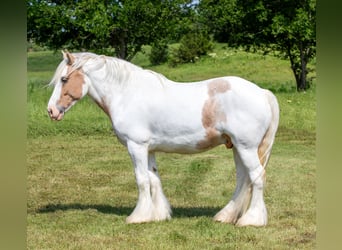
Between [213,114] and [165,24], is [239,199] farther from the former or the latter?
[165,24]

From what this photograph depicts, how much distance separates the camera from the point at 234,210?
3707 mm

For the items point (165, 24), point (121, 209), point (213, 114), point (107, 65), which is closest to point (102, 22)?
point (165, 24)

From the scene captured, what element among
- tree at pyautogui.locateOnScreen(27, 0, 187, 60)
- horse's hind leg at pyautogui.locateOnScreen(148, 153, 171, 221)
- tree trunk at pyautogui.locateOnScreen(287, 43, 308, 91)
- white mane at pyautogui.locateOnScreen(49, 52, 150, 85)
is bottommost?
horse's hind leg at pyautogui.locateOnScreen(148, 153, 171, 221)

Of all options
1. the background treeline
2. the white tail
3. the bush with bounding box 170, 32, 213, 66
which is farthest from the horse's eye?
the bush with bounding box 170, 32, 213, 66

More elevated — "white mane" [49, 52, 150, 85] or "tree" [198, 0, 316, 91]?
"tree" [198, 0, 316, 91]

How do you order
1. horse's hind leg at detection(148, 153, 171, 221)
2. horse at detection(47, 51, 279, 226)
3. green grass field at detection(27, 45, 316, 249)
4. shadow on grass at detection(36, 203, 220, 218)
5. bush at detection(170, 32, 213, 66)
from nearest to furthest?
green grass field at detection(27, 45, 316, 249) → horse at detection(47, 51, 279, 226) → horse's hind leg at detection(148, 153, 171, 221) → shadow on grass at detection(36, 203, 220, 218) → bush at detection(170, 32, 213, 66)

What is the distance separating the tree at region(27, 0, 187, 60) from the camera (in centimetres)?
1125

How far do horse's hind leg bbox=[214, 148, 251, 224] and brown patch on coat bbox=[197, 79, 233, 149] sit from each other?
0.73ft

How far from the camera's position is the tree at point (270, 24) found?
503 inches

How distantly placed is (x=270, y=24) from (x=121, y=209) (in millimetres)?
10006

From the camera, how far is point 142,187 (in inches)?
145

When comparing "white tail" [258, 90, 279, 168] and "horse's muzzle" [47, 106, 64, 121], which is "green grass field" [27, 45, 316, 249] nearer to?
"white tail" [258, 90, 279, 168]

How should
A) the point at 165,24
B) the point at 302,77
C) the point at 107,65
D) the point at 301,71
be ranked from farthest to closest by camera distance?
the point at 301,71, the point at 302,77, the point at 165,24, the point at 107,65

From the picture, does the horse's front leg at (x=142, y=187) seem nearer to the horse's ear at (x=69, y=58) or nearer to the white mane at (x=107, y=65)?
the white mane at (x=107, y=65)
